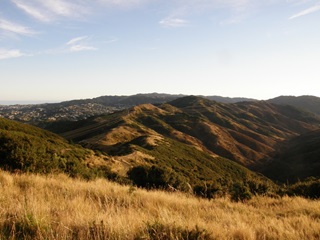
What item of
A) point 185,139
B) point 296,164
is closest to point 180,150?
point 185,139

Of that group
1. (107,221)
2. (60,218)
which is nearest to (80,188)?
(60,218)

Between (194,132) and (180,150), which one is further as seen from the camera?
(194,132)

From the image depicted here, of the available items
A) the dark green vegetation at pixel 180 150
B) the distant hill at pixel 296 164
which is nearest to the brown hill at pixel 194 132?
the dark green vegetation at pixel 180 150

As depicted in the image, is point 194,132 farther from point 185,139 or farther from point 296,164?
point 296,164

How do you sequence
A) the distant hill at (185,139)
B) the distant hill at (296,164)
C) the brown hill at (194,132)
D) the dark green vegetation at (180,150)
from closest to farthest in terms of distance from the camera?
the dark green vegetation at (180,150), the distant hill at (185,139), the distant hill at (296,164), the brown hill at (194,132)

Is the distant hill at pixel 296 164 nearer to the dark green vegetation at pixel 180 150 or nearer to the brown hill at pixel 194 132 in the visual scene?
the dark green vegetation at pixel 180 150

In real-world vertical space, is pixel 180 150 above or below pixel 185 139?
below

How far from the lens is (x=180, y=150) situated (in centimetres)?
8650

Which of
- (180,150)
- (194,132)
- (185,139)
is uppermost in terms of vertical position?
(194,132)

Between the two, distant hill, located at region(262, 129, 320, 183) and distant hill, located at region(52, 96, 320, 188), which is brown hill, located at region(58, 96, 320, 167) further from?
distant hill, located at region(262, 129, 320, 183)

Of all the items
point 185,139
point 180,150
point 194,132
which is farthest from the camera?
point 194,132

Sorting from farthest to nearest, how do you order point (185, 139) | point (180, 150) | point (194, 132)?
point (194, 132) → point (185, 139) → point (180, 150)

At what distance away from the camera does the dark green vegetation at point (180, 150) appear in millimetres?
21350

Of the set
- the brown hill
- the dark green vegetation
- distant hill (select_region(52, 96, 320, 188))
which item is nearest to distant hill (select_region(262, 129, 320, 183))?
the dark green vegetation
